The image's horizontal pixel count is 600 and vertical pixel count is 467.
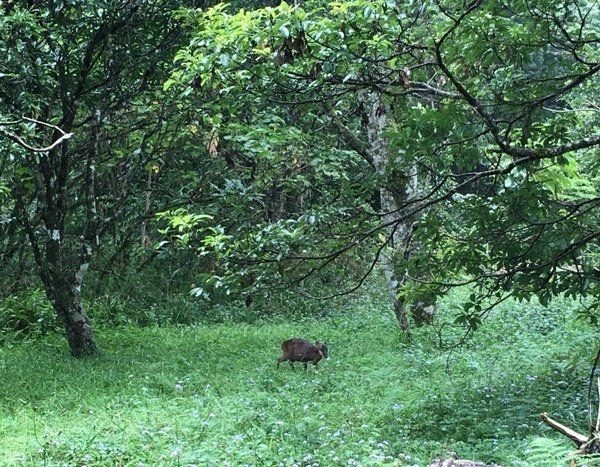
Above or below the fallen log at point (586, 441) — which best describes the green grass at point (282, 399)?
below

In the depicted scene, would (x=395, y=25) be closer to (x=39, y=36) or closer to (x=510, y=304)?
(x=39, y=36)

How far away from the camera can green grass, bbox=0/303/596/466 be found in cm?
430

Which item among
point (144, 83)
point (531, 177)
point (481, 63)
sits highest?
point (144, 83)

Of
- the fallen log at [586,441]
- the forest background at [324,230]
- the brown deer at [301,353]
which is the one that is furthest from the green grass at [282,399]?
the fallen log at [586,441]

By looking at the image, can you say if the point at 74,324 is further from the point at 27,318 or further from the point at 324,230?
the point at 324,230

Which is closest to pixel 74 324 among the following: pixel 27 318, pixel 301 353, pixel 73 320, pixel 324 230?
pixel 73 320

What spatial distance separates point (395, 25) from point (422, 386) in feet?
11.3

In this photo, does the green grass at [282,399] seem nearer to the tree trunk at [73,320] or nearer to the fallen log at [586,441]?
the tree trunk at [73,320]

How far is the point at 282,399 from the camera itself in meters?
5.89

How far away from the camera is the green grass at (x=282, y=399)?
4.30 m

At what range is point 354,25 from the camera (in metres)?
4.11

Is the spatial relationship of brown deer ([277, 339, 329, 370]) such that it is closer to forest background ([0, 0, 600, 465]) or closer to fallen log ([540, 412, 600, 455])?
forest background ([0, 0, 600, 465])

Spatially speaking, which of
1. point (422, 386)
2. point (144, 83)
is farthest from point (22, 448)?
point (144, 83)

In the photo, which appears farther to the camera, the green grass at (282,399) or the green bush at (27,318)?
the green bush at (27,318)
